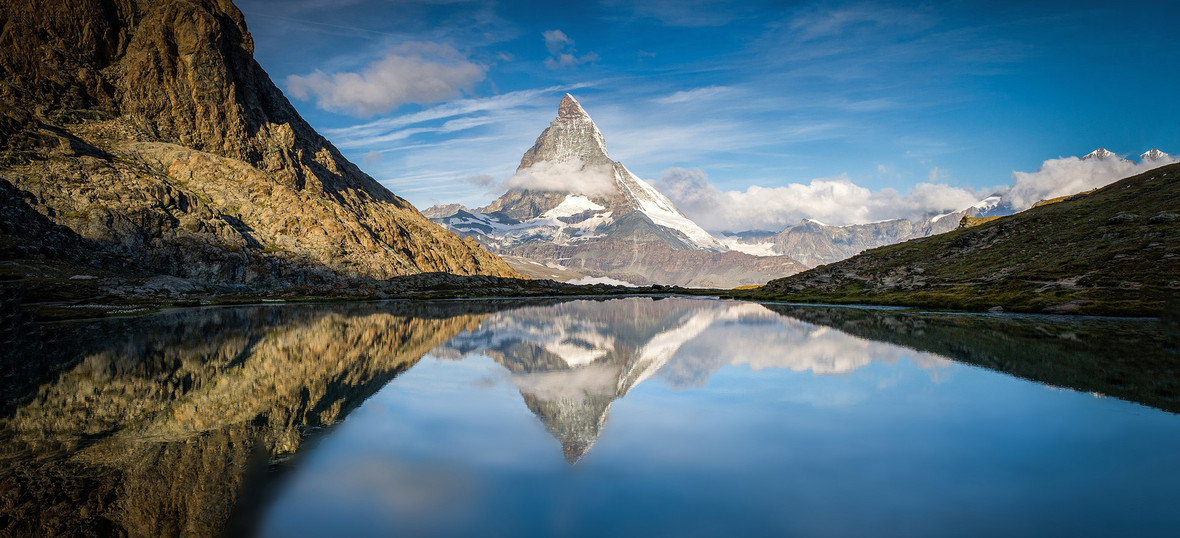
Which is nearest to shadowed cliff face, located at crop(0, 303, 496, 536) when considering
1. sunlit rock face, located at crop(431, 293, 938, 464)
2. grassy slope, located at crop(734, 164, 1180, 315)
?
sunlit rock face, located at crop(431, 293, 938, 464)

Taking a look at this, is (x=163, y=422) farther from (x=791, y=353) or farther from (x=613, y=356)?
(x=791, y=353)

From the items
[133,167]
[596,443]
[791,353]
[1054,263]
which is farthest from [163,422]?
[133,167]

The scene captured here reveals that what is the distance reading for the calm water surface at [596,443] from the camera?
12.1m

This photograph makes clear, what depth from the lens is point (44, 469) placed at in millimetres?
15312

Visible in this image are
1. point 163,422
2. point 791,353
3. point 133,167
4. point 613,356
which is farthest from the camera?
point 133,167

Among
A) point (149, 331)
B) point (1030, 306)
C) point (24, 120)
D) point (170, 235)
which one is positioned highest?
point (24, 120)

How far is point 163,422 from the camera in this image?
2011cm

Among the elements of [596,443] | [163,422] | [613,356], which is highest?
[613,356]

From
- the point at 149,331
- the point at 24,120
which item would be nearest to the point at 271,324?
the point at 149,331

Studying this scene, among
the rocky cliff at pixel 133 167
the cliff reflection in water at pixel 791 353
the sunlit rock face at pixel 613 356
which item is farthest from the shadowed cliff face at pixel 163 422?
the rocky cliff at pixel 133 167

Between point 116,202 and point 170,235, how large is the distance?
13168mm

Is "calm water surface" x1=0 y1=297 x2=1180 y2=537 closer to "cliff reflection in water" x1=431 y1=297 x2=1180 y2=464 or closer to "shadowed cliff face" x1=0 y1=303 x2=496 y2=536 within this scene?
"shadowed cliff face" x1=0 y1=303 x2=496 y2=536

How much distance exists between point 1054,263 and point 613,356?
74.7m

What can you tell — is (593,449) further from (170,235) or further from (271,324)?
(170,235)
